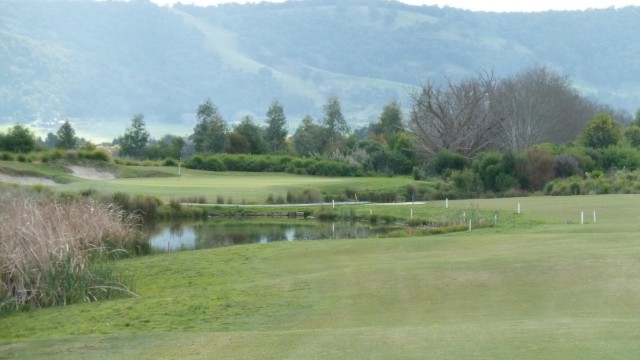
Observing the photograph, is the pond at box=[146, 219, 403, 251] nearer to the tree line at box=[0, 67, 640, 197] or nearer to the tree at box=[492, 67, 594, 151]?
the tree line at box=[0, 67, 640, 197]

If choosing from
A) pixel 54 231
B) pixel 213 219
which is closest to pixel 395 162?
pixel 213 219

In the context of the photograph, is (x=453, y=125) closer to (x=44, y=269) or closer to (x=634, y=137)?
(x=634, y=137)

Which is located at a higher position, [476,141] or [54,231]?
[476,141]

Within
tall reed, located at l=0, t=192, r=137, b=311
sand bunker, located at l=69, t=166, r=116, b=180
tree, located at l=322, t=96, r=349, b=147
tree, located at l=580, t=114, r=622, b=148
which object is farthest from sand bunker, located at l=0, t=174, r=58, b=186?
tree, located at l=322, t=96, r=349, b=147

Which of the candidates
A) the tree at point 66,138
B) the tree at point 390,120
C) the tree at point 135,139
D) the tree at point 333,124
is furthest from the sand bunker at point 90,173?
the tree at point 390,120

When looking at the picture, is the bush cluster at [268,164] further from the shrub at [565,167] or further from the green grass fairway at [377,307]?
the green grass fairway at [377,307]

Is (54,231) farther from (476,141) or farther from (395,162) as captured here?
(476,141)

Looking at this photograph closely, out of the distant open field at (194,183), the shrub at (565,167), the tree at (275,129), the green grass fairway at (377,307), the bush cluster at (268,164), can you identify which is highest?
the tree at (275,129)

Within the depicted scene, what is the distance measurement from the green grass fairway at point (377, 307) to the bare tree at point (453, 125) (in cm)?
4984

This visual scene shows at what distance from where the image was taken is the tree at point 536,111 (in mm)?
91938

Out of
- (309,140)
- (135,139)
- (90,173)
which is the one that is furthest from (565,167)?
(135,139)

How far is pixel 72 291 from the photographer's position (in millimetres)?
20906

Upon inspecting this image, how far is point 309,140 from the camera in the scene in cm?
9381

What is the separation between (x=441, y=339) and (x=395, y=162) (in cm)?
6186
